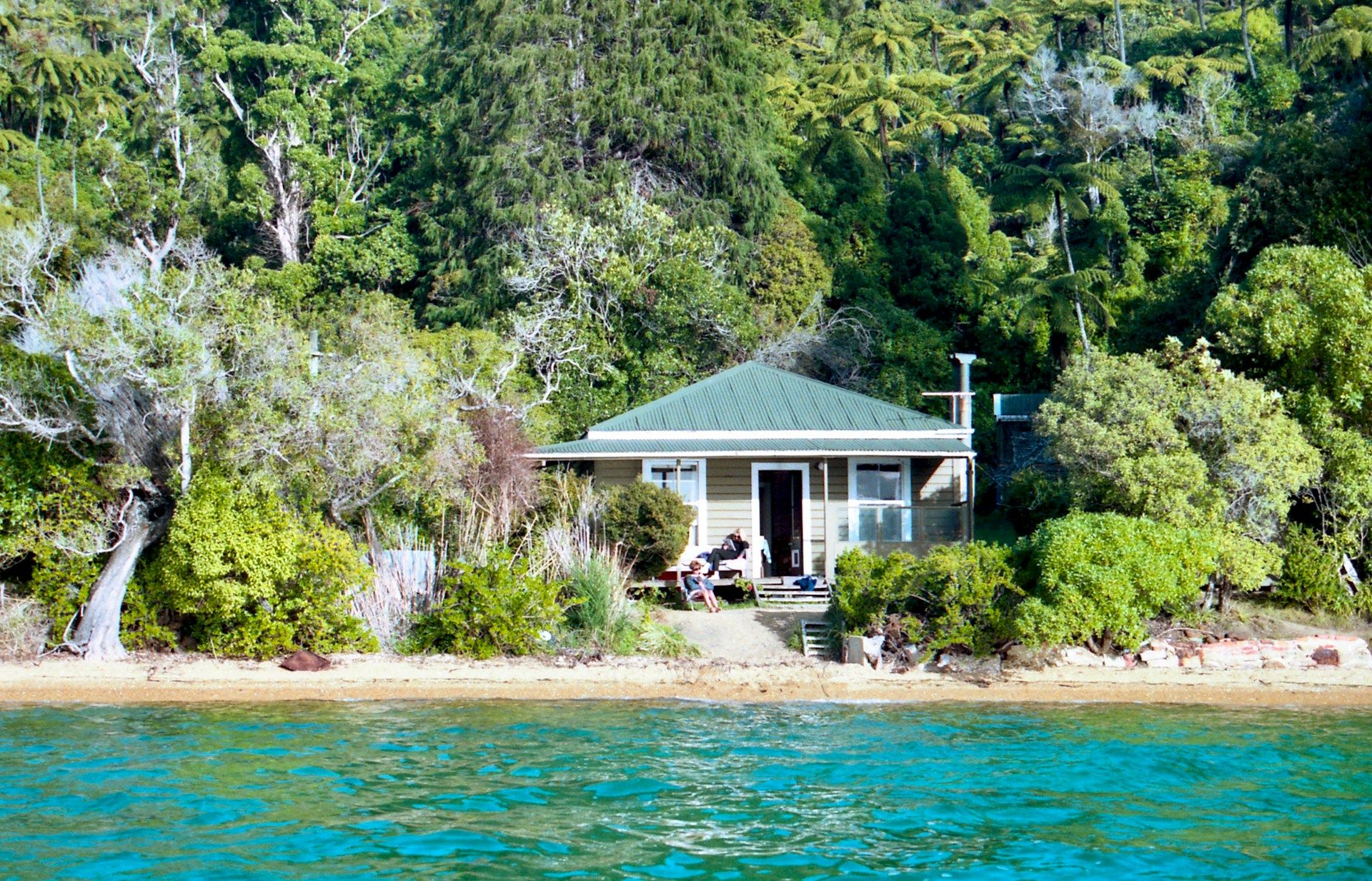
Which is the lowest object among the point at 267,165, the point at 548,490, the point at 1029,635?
the point at 1029,635

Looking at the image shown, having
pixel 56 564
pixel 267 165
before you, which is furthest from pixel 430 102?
pixel 56 564

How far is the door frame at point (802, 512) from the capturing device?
23.9 m

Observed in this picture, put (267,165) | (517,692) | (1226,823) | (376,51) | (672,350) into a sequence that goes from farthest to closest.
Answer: (376,51)
(267,165)
(672,350)
(517,692)
(1226,823)

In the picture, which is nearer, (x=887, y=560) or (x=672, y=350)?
(x=887, y=560)

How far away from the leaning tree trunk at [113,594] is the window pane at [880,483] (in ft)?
40.1

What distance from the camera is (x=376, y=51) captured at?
50156 mm

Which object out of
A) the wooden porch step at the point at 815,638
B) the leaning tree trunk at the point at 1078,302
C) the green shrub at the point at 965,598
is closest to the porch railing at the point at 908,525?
the wooden porch step at the point at 815,638

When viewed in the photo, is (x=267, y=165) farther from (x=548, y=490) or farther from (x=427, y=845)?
(x=427, y=845)

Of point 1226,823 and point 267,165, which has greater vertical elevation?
point 267,165

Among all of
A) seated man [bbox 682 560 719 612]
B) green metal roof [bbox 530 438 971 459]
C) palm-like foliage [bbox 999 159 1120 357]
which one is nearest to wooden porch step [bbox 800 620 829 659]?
seated man [bbox 682 560 719 612]

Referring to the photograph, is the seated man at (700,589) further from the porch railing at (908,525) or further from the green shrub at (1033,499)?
the green shrub at (1033,499)

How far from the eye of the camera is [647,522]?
2198 cm

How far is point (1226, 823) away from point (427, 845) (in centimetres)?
746

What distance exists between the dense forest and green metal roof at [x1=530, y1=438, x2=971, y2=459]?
0.93 m
